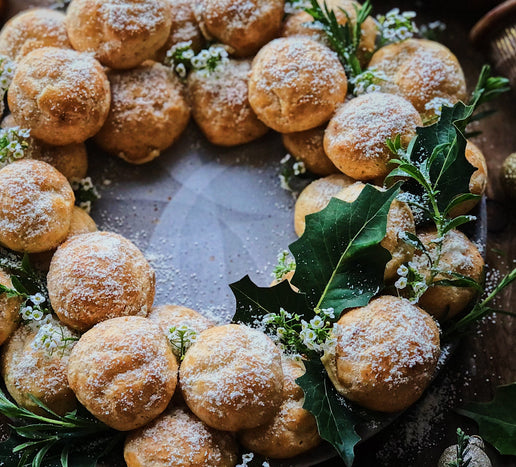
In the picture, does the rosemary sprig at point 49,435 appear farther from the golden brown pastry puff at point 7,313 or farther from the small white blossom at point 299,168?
the small white blossom at point 299,168

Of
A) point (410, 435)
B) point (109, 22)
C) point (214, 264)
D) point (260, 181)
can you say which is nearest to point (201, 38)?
point (109, 22)

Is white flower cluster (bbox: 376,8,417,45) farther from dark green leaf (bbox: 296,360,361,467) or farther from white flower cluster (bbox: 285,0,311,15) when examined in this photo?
dark green leaf (bbox: 296,360,361,467)

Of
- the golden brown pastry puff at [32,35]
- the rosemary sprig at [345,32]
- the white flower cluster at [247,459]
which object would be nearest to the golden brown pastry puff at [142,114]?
the golden brown pastry puff at [32,35]

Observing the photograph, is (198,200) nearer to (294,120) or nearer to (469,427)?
(294,120)

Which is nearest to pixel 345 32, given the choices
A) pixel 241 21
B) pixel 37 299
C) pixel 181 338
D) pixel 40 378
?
pixel 241 21

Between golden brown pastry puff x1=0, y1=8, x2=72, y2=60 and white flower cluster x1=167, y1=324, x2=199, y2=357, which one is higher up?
golden brown pastry puff x1=0, y1=8, x2=72, y2=60

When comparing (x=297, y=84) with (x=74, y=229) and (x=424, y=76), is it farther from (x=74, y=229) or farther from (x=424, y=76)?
(x=74, y=229)

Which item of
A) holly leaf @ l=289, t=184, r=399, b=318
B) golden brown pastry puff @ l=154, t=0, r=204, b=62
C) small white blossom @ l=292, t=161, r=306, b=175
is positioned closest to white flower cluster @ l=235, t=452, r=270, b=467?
holly leaf @ l=289, t=184, r=399, b=318
